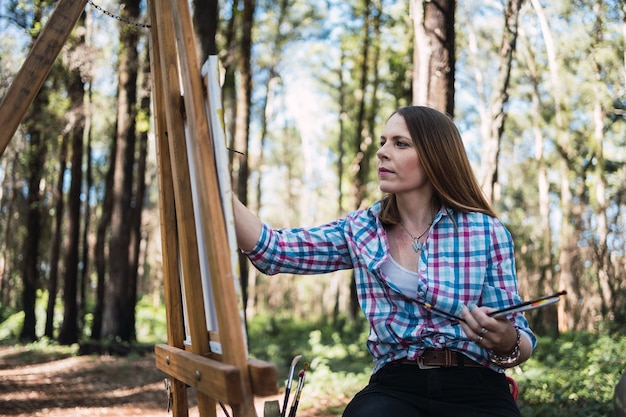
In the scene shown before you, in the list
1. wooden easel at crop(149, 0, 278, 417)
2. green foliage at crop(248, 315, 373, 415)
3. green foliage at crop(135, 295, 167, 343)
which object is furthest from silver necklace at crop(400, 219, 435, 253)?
green foliage at crop(135, 295, 167, 343)

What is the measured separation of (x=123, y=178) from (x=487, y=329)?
12.0m

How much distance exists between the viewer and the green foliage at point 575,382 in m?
5.68

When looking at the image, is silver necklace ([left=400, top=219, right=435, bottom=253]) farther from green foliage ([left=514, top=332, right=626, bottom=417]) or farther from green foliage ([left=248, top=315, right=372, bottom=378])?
green foliage ([left=248, top=315, right=372, bottom=378])

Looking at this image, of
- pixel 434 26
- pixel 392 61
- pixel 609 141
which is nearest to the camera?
pixel 434 26

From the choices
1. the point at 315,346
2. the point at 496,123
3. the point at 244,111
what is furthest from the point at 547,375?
the point at 244,111

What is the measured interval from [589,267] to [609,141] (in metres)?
12.3

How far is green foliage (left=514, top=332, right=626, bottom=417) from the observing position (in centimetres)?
568

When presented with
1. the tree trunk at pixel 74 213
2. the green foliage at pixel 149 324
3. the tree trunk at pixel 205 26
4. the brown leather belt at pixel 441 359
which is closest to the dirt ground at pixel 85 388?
the tree trunk at pixel 74 213

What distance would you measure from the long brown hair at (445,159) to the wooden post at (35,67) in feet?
4.14

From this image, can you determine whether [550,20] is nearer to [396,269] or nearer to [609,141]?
[609,141]

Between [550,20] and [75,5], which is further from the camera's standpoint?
[550,20]

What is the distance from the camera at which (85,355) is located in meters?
12.6

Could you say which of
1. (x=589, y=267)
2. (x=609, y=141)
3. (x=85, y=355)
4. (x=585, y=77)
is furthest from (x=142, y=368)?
(x=609, y=141)

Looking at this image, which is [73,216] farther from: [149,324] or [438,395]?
[438,395]
